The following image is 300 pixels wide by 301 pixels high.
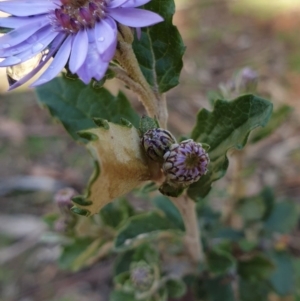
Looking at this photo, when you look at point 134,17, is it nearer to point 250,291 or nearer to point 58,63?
point 58,63

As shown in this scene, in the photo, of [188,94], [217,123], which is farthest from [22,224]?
[217,123]

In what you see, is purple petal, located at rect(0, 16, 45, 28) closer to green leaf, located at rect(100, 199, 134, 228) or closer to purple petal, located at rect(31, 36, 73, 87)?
purple petal, located at rect(31, 36, 73, 87)

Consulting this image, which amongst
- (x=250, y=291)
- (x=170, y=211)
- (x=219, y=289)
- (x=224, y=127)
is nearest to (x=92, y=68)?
(x=224, y=127)

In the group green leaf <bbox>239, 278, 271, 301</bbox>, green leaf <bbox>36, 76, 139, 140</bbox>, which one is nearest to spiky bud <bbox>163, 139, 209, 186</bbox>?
green leaf <bbox>36, 76, 139, 140</bbox>

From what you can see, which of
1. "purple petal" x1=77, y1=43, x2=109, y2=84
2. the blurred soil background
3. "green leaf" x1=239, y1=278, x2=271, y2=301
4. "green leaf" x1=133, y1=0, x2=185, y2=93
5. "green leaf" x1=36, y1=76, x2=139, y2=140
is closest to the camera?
"purple petal" x1=77, y1=43, x2=109, y2=84

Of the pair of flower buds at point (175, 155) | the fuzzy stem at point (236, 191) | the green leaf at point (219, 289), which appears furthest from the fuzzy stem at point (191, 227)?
the fuzzy stem at point (236, 191)

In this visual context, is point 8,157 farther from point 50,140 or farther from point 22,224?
point 22,224
